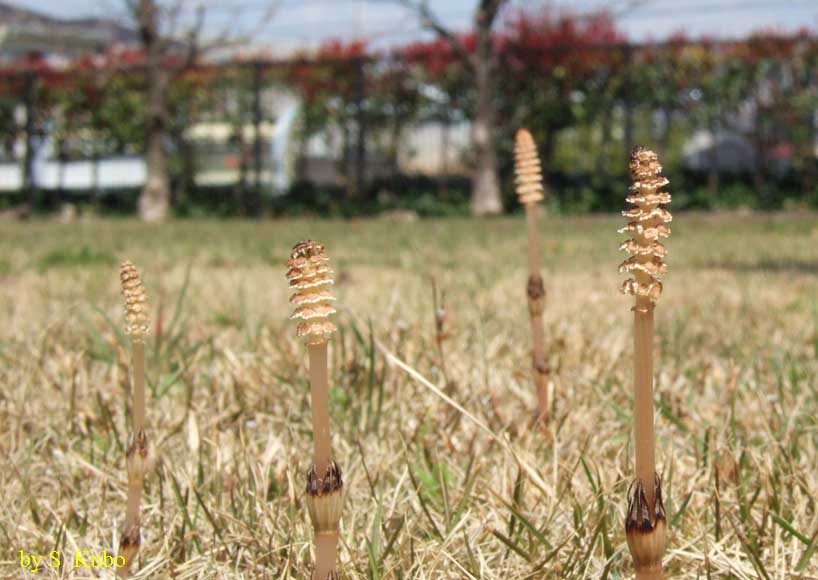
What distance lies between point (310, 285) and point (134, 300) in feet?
0.86

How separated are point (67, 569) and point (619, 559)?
0.66m

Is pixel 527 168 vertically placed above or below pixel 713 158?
below

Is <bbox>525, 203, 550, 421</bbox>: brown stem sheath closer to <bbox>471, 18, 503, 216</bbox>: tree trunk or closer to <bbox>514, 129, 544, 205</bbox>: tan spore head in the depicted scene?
<bbox>514, 129, 544, 205</bbox>: tan spore head

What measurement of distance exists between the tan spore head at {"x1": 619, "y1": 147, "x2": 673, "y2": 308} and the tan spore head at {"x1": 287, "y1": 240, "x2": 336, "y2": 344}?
0.71ft

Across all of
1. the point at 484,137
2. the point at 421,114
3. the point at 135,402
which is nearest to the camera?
the point at 135,402

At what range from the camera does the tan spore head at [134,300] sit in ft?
3.26

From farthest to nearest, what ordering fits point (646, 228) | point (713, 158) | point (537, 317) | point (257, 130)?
point (257, 130) → point (713, 158) → point (537, 317) → point (646, 228)

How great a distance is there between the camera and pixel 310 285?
0.80 meters

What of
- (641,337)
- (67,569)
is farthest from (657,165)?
(67,569)

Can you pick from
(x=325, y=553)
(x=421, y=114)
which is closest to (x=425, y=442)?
(x=325, y=553)

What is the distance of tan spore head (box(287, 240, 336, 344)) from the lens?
2.62ft

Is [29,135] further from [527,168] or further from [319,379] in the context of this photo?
[319,379]

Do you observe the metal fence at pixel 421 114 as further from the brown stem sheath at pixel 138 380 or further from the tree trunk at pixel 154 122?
the brown stem sheath at pixel 138 380

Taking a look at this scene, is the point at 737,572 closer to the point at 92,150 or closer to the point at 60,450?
the point at 60,450
